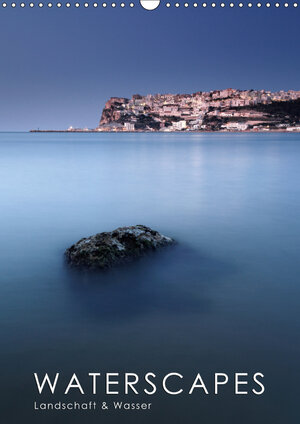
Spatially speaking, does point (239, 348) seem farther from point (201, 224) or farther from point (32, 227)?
point (32, 227)

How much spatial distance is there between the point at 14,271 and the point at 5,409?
11.5ft

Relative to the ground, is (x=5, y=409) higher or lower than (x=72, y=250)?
lower

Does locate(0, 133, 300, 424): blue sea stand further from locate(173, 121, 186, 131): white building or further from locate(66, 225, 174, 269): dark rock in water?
locate(173, 121, 186, 131): white building

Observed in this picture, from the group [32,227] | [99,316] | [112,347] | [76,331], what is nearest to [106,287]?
[99,316]

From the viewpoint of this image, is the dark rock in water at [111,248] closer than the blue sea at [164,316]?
No

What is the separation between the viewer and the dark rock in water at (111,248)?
6.39 m

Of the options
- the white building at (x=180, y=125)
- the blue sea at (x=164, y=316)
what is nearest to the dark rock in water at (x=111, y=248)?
the blue sea at (x=164, y=316)

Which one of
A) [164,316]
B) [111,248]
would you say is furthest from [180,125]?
[164,316]

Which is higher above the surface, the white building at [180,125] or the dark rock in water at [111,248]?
the white building at [180,125]

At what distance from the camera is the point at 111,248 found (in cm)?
655

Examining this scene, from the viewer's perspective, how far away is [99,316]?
196 inches

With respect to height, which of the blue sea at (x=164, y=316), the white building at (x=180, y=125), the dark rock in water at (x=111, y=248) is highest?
the white building at (x=180, y=125)

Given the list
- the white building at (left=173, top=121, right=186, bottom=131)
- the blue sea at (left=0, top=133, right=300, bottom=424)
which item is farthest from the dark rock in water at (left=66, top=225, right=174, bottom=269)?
the white building at (left=173, top=121, right=186, bottom=131)

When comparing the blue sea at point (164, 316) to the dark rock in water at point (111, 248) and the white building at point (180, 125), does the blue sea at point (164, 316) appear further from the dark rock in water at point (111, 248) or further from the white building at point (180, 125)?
the white building at point (180, 125)
